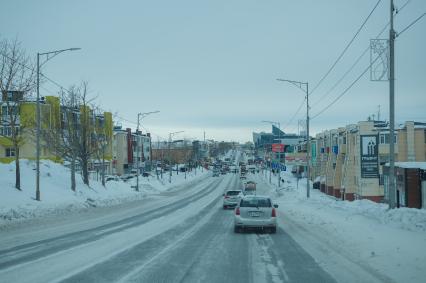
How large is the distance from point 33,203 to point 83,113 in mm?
18605

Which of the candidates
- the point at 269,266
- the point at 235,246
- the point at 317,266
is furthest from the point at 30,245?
the point at 317,266

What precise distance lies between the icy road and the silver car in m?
0.51

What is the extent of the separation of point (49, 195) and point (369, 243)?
25.2 meters

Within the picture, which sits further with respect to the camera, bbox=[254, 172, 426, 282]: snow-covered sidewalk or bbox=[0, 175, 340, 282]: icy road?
bbox=[254, 172, 426, 282]: snow-covered sidewalk

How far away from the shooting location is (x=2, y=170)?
40219 millimetres

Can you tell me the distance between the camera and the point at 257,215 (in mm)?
19969

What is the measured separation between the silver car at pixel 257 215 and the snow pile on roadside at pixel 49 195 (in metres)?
11.0

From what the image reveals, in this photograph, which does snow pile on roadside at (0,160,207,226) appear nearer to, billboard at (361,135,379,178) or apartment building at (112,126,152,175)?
billboard at (361,135,379,178)

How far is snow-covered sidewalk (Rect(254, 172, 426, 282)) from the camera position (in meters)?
10.8

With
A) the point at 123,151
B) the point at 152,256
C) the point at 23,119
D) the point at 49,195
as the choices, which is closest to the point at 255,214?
the point at 152,256

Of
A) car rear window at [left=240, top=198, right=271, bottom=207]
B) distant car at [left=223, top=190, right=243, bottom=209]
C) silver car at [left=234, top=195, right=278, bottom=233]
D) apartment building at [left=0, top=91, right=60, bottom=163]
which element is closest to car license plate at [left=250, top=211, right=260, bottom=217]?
silver car at [left=234, top=195, right=278, bottom=233]

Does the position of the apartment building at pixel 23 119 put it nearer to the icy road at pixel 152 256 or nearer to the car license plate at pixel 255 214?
the icy road at pixel 152 256

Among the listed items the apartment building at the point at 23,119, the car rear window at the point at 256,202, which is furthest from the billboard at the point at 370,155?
the car rear window at the point at 256,202

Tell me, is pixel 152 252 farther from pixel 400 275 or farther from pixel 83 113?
pixel 83 113
